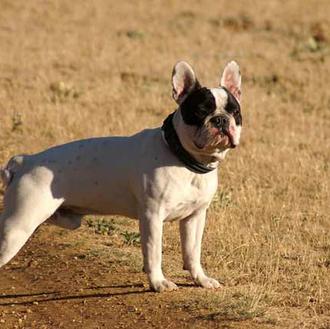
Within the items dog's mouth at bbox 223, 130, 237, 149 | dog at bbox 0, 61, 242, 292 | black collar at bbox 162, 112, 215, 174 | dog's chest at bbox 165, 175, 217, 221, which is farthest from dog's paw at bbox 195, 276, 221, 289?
dog's mouth at bbox 223, 130, 237, 149

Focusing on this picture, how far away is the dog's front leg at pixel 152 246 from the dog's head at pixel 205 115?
1.92 ft

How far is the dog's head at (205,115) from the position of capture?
267 inches

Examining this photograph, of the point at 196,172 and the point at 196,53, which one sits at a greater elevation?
the point at 196,172

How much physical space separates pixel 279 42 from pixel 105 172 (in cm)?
1784

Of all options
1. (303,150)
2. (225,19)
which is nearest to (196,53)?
(225,19)

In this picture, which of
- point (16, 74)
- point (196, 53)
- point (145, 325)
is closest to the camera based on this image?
point (145, 325)

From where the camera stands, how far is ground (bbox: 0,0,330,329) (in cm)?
721

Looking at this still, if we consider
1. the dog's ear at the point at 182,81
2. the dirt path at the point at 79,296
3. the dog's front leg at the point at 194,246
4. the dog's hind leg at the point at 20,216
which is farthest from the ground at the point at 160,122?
the dog's ear at the point at 182,81

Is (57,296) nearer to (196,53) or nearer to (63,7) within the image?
(196,53)

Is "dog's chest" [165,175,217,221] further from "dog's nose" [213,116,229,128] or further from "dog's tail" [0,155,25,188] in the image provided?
"dog's tail" [0,155,25,188]

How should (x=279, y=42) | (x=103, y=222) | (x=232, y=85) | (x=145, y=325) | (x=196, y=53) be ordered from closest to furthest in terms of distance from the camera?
(x=145, y=325)
(x=232, y=85)
(x=103, y=222)
(x=196, y=53)
(x=279, y=42)

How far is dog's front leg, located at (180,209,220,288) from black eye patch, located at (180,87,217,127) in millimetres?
793

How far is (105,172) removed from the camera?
720cm

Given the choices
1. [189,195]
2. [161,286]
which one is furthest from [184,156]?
[161,286]
